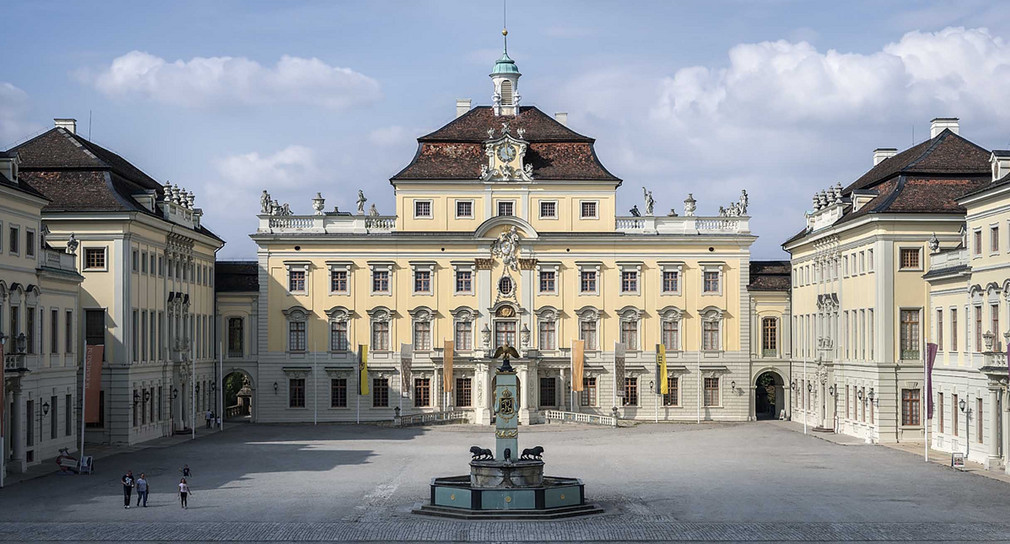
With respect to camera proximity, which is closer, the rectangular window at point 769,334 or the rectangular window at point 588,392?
the rectangular window at point 588,392

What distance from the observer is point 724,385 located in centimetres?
7500

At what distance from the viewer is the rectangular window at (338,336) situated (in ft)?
245

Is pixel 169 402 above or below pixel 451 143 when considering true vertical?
below

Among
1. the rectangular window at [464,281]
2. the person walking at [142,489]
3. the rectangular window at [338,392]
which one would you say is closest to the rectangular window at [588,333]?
the rectangular window at [464,281]

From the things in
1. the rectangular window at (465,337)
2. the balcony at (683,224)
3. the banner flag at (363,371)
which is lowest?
the banner flag at (363,371)

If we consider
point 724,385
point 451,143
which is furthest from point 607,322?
point 451,143

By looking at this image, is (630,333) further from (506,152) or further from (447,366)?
(506,152)

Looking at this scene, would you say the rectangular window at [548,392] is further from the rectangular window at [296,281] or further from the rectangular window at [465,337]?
the rectangular window at [296,281]

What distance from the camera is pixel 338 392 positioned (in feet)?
245

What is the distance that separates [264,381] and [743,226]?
28030 millimetres

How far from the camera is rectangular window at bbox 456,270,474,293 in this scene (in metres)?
74.9

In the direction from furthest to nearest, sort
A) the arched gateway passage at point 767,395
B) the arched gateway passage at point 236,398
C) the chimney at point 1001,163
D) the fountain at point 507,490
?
1. the arched gateway passage at point 236,398
2. the arched gateway passage at point 767,395
3. the chimney at point 1001,163
4. the fountain at point 507,490

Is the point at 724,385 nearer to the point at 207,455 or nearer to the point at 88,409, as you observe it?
the point at 207,455

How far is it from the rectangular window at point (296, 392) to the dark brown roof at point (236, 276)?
552 cm
